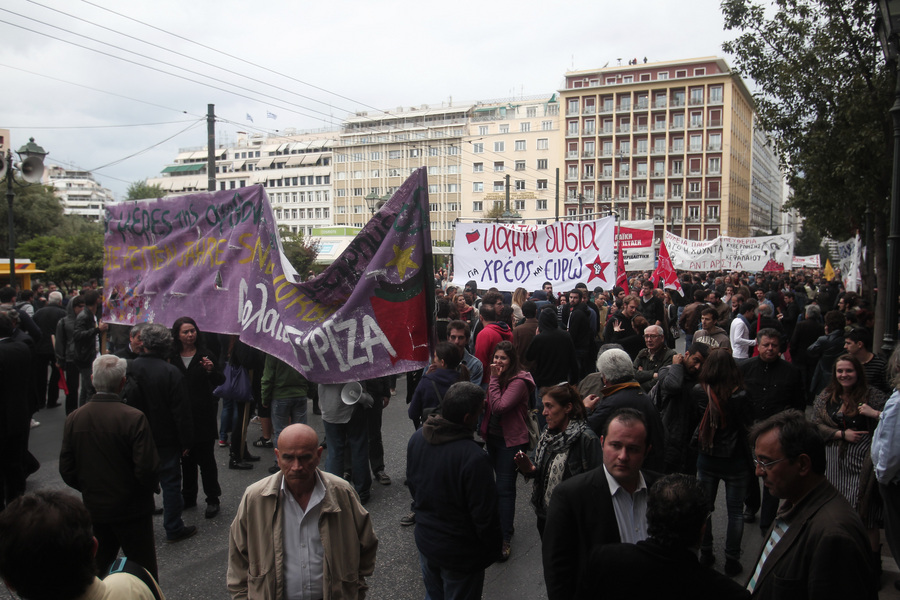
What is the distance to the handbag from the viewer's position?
663 cm

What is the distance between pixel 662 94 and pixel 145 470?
80.0 metres

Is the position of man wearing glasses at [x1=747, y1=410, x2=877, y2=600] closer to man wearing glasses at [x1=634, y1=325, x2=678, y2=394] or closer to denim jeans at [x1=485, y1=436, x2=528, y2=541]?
denim jeans at [x1=485, y1=436, x2=528, y2=541]

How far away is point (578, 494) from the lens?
262cm

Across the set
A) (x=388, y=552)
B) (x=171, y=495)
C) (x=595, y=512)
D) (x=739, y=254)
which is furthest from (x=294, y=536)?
(x=739, y=254)

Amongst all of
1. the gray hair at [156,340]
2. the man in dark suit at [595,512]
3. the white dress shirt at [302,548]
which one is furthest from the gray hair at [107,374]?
the man in dark suit at [595,512]

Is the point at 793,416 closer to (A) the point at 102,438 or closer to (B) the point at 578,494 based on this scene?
(B) the point at 578,494

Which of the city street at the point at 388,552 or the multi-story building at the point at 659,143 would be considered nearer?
the city street at the point at 388,552

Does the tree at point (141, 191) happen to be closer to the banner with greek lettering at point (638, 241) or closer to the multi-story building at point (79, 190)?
the multi-story building at point (79, 190)

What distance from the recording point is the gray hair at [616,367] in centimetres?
414

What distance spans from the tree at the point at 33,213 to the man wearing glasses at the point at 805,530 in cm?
3804

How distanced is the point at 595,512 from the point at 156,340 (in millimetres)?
3765

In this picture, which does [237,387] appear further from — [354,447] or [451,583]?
[451,583]

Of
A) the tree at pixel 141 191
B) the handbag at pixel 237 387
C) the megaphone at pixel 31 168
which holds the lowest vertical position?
the handbag at pixel 237 387

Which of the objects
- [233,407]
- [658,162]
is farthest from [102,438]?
[658,162]
